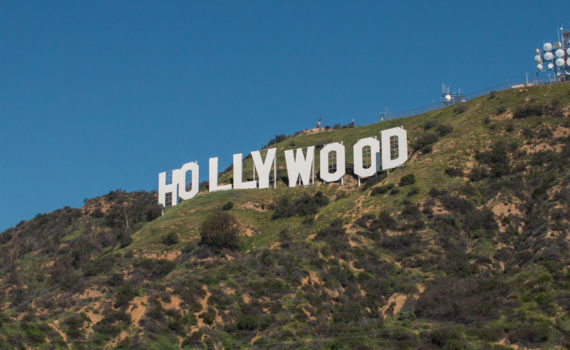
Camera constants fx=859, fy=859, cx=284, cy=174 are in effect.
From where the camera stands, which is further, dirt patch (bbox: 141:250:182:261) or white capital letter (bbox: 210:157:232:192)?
white capital letter (bbox: 210:157:232:192)

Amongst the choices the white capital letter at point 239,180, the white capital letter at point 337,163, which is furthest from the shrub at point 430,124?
the white capital letter at point 239,180

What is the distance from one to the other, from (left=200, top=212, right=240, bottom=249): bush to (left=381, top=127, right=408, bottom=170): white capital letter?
16.5m

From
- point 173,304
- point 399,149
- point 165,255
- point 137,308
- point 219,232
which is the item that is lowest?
point 137,308

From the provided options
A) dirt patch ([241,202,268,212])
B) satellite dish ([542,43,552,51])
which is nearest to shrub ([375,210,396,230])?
dirt patch ([241,202,268,212])

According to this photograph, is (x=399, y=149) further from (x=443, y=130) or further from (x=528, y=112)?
(x=528, y=112)

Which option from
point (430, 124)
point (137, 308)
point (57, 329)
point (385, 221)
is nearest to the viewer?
point (57, 329)

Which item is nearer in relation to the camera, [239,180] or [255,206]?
[255,206]

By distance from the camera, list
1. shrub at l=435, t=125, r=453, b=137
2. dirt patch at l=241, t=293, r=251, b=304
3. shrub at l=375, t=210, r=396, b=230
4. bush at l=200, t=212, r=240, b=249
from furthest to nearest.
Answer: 1. shrub at l=435, t=125, r=453, b=137
2. bush at l=200, t=212, r=240, b=249
3. shrub at l=375, t=210, r=396, b=230
4. dirt patch at l=241, t=293, r=251, b=304

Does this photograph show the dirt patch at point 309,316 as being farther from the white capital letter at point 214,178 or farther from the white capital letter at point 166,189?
the white capital letter at point 166,189

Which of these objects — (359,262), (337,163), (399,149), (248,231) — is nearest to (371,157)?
(399,149)

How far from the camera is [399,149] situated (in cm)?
8344

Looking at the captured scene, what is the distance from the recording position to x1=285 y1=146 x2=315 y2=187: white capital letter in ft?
291

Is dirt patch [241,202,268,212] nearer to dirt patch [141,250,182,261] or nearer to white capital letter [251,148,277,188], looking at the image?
white capital letter [251,148,277,188]

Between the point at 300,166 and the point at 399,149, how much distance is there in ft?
36.9
